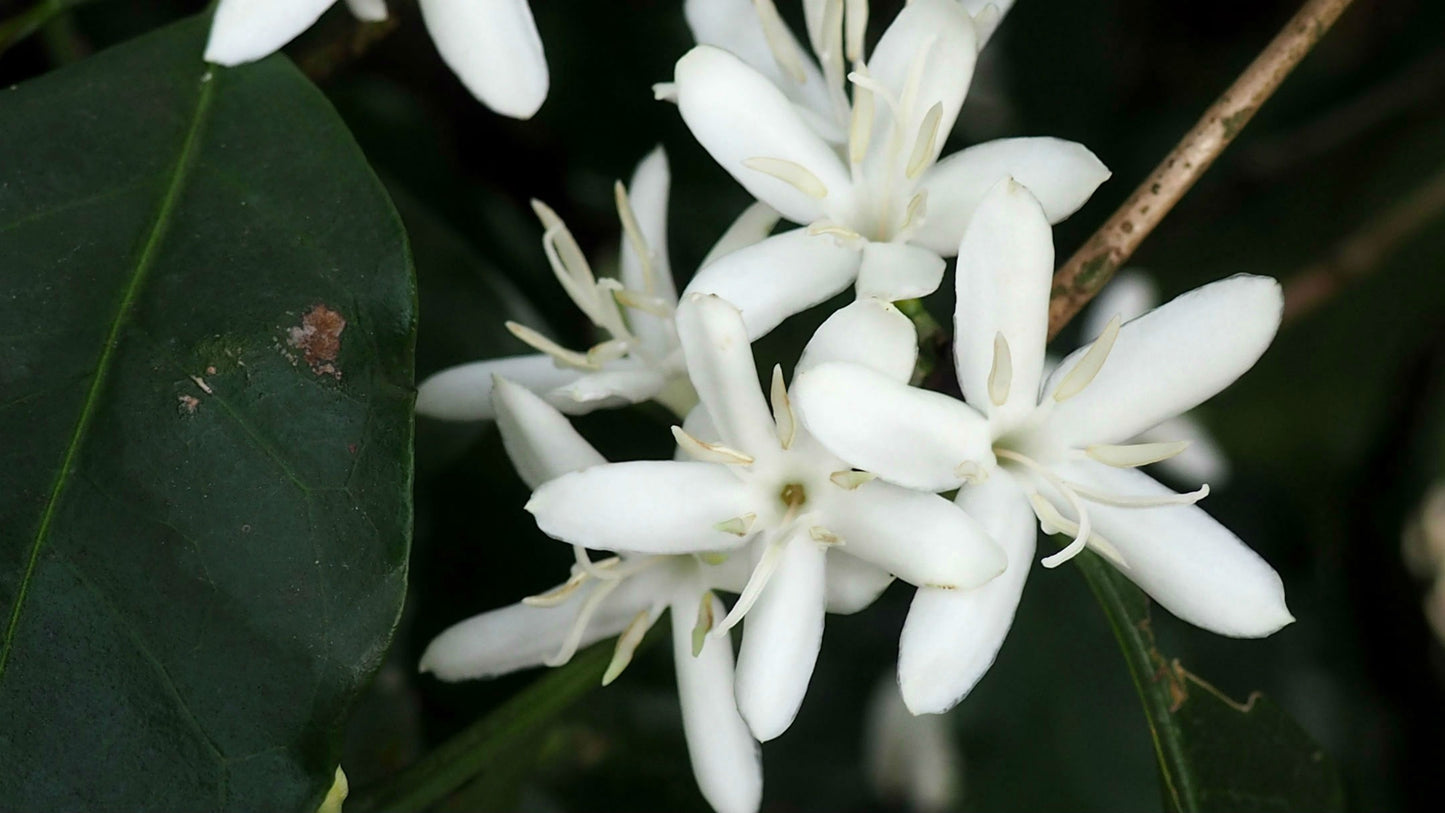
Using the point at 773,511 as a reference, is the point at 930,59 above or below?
above

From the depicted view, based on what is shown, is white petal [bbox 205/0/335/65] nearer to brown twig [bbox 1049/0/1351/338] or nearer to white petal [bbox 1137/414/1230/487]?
brown twig [bbox 1049/0/1351/338]

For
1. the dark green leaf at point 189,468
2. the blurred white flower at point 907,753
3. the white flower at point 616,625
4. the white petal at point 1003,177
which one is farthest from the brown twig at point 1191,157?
the blurred white flower at point 907,753

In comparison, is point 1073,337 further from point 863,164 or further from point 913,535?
point 913,535

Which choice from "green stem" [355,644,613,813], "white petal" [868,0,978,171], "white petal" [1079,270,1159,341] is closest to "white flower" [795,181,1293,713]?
"white petal" [868,0,978,171]

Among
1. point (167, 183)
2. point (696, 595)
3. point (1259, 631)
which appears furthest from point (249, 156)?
point (1259, 631)

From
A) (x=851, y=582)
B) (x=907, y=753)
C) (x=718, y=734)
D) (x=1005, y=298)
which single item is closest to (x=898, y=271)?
(x=1005, y=298)

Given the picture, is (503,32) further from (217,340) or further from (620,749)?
(620,749)

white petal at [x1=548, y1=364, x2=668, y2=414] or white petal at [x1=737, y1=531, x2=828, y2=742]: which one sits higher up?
white petal at [x1=548, y1=364, x2=668, y2=414]
